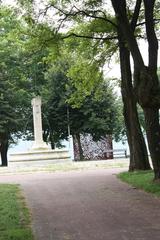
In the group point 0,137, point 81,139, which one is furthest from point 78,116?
point 0,137

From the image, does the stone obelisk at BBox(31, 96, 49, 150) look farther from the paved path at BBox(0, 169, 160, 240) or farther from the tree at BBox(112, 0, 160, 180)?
the tree at BBox(112, 0, 160, 180)

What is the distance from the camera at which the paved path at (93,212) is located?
899cm

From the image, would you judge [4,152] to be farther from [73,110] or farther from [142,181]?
[142,181]

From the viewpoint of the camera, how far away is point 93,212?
37.7 ft

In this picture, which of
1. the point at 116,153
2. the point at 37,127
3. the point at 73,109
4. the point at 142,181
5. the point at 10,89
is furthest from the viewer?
the point at 116,153

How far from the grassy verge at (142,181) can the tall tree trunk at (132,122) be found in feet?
3.57

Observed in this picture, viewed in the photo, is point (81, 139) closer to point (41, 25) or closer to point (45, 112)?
point (45, 112)

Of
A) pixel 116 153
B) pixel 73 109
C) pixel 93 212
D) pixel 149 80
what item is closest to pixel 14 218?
pixel 93 212

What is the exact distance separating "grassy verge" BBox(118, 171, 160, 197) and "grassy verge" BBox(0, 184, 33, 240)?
3682mm

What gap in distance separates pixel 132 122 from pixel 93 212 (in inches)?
417

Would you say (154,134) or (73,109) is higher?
(73,109)

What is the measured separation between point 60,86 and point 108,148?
6671 millimetres

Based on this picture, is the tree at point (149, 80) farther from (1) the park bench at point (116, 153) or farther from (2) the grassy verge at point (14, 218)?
→ (1) the park bench at point (116, 153)

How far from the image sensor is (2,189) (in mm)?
17453
